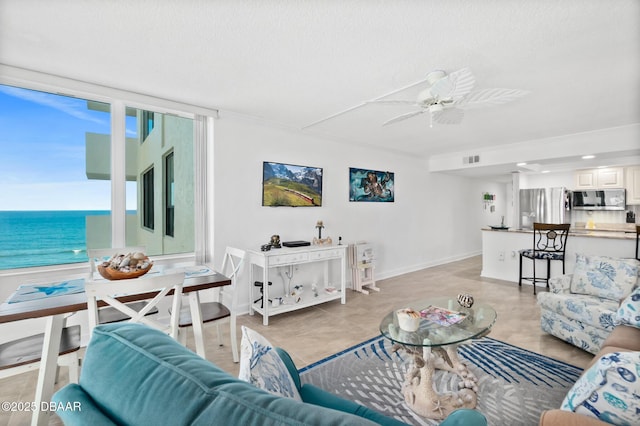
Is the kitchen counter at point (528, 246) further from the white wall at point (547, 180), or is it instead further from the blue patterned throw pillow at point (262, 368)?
the blue patterned throw pillow at point (262, 368)

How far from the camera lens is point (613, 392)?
979 mm

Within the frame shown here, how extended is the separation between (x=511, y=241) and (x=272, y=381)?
5.67 m

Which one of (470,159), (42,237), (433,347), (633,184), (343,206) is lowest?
Answer: (433,347)

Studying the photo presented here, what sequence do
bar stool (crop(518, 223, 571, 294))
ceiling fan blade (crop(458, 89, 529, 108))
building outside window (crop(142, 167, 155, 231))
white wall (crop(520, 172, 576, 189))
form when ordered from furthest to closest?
white wall (crop(520, 172, 576, 189)) < bar stool (crop(518, 223, 571, 294)) < building outside window (crop(142, 167, 155, 231)) < ceiling fan blade (crop(458, 89, 529, 108))

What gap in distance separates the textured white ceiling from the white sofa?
5.79 ft

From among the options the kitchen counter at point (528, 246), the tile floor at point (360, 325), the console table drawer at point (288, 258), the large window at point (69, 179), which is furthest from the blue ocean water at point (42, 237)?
the kitchen counter at point (528, 246)

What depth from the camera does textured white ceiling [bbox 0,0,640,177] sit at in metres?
1.73

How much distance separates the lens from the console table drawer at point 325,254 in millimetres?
3842

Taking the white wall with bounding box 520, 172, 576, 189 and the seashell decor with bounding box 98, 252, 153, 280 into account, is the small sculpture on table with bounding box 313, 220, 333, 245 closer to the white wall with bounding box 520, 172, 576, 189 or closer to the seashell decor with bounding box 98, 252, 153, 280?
the seashell decor with bounding box 98, 252, 153, 280

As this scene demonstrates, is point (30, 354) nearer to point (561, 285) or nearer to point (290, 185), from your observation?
point (290, 185)

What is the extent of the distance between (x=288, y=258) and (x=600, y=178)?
275 inches

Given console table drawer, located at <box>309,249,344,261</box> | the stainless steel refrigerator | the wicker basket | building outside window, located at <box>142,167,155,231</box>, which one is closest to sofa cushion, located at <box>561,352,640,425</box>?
the wicker basket

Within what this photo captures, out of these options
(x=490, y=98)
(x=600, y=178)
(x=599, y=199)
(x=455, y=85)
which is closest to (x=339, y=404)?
(x=455, y=85)

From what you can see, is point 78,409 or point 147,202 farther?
point 147,202
